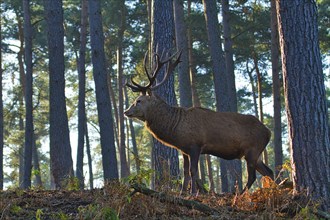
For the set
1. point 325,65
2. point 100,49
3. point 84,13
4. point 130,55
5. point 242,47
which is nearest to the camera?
point 100,49

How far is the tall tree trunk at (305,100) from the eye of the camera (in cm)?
719

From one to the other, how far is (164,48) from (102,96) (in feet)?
17.1

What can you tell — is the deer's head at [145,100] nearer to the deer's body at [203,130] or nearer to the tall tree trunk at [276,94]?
the deer's body at [203,130]

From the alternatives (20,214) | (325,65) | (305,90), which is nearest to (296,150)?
(305,90)

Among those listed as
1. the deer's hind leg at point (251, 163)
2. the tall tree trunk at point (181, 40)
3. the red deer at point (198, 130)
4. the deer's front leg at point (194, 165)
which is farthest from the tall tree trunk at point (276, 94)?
the deer's front leg at point (194, 165)

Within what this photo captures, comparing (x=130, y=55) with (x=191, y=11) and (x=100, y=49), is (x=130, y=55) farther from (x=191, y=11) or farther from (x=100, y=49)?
(x=100, y=49)

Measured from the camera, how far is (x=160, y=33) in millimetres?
12133

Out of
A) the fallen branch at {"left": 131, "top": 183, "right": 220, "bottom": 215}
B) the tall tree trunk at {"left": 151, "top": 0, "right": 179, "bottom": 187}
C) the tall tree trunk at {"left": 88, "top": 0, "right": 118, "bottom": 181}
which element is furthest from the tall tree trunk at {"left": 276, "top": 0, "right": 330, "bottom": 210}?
the tall tree trunk at {"left": 88, "top": 0, "right": 118, "bottom": 181}

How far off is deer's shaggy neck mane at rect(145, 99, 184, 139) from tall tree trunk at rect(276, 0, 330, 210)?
3319 millimetres

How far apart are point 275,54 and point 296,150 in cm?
1487

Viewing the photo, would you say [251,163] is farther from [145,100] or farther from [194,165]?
[145,100]

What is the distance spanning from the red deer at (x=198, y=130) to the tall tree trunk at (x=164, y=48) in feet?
3.44

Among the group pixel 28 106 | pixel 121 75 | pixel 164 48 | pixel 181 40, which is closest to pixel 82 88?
pixel 28 106

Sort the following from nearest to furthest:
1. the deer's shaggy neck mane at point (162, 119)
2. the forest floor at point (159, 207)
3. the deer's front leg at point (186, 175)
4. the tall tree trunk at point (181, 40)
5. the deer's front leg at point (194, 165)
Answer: the forest floor at point (159, 207) → the deer's front leg at point (194, 165) → the deer's front leg at point (186, 175) → the deer's shaggy neck mane at point (162, 119) → the tall tree trunk at point (181, 40)
